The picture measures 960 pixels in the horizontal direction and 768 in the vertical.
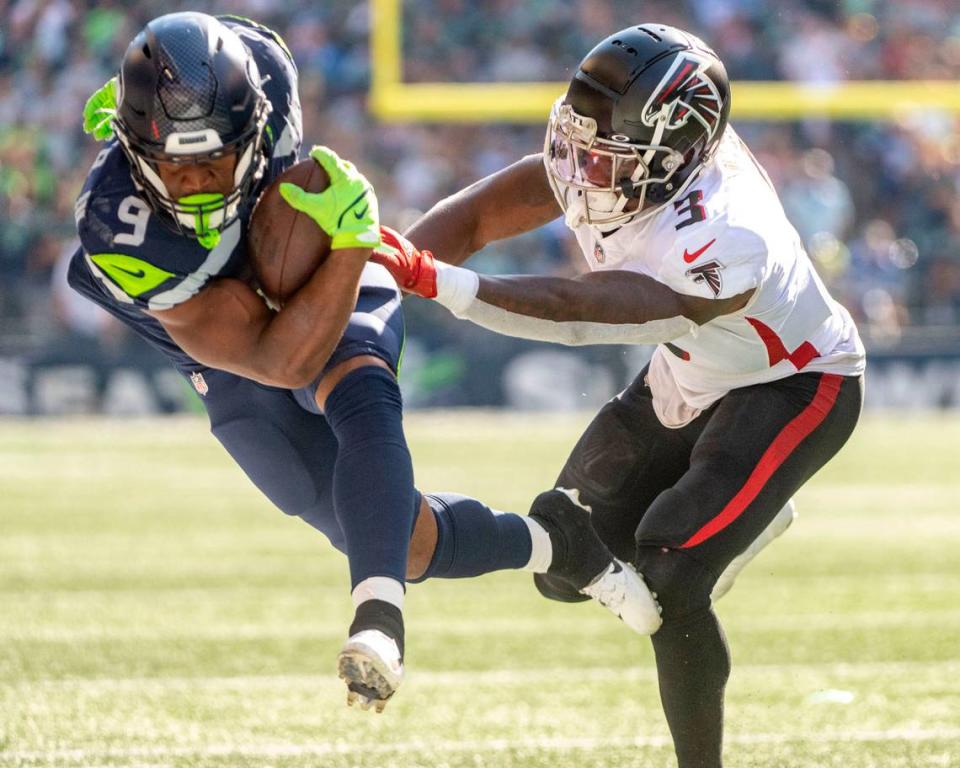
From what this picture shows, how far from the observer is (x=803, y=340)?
11.3 ft

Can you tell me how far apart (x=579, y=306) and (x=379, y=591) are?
668 millimetres

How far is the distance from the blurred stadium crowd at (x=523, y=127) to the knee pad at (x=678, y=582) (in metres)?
9.43

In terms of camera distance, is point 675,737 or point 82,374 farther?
point 82,374

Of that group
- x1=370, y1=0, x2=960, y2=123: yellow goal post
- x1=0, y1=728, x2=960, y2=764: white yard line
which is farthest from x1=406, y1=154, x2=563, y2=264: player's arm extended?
x1=370, y1=0, x2=960, y2=123: yellow goal post

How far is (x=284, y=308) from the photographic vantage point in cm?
317

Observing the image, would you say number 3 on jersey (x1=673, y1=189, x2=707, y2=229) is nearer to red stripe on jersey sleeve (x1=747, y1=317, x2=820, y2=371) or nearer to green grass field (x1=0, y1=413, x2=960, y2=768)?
red stripe on jersey sleeve (x1=747, y1=317, x2=820, y2=371)

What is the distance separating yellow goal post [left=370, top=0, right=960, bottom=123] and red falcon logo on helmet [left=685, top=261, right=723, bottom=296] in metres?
9.22

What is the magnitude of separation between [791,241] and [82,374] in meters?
9.69

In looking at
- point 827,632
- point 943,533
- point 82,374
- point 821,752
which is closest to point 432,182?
point 82,374

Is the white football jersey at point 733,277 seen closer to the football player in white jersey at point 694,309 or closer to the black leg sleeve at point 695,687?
the football player in white jersey at point 694,309

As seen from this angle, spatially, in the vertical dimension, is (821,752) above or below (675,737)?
below

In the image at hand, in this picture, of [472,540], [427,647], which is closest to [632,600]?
[472,540]

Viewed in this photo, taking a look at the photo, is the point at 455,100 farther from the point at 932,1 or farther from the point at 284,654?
the point at 284,654

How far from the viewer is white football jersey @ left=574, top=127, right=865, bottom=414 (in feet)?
10.4
